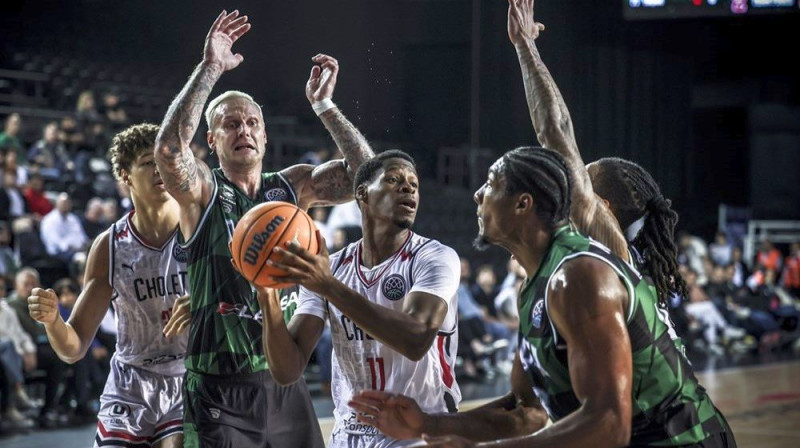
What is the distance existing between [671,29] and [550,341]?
62.5 ft

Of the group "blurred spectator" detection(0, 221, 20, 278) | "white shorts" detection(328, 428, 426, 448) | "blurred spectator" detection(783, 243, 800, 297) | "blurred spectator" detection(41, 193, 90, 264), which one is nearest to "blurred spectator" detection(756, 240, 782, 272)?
"blurred spectator" detection(783, 243, 800, 297)

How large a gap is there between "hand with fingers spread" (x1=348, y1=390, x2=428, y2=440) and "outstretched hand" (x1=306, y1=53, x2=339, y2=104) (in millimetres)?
2065

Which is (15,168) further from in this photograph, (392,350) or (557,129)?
(557,129)

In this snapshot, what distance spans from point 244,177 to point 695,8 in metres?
6.88

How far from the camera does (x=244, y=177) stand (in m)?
4.38

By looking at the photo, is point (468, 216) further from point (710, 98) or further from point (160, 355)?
point (160, 355)

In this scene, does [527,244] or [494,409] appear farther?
[494,409]

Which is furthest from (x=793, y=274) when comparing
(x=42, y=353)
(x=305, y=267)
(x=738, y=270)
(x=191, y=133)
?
(x=305, y=267)

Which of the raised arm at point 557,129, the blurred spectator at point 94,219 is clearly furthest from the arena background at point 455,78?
the raised arm at point 557,129

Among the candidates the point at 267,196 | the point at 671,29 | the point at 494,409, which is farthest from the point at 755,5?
the point at 671,29

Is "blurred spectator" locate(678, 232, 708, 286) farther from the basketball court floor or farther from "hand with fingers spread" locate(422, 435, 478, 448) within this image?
"hand with fingers spread" locate(422, 435, 478, 448)

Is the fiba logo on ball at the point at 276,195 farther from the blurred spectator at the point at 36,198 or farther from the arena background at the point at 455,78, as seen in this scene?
the arena background at the point at 455,78

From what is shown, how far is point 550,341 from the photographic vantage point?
2.63m

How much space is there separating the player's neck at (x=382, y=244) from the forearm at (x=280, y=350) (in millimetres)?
437
